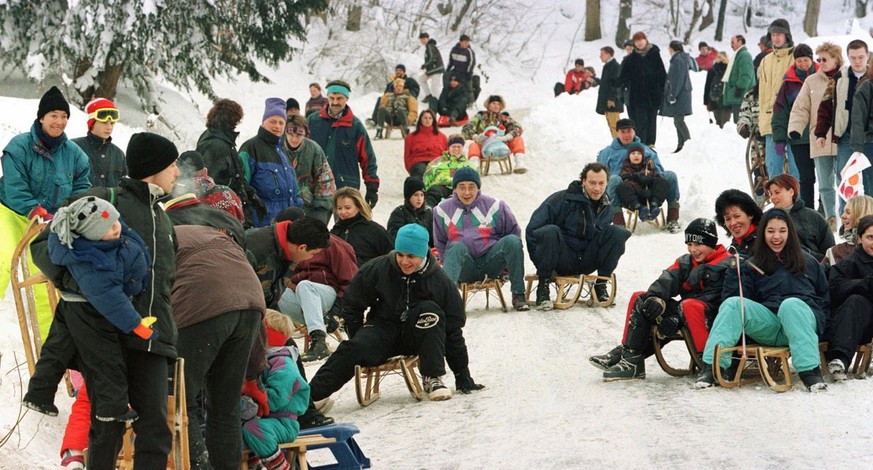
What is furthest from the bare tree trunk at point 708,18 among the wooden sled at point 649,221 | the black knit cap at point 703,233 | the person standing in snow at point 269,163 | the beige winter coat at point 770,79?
the black knit cap at point 703,233

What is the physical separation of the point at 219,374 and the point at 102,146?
3865mm

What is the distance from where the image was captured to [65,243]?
4.99 m

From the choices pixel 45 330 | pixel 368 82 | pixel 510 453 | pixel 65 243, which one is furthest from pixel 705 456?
pixel 368 82

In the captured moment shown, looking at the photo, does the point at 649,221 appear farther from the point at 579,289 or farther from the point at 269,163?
the point at 269,163

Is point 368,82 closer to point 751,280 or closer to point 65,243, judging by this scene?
point 751,280

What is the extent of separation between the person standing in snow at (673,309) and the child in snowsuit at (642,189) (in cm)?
662

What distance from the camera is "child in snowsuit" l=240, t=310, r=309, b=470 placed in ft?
20.0

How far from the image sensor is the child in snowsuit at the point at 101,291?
500 cm

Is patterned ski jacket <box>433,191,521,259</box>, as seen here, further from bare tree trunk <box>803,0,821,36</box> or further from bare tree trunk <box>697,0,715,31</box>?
bare tree trunk <box>697,0,715,31</box>

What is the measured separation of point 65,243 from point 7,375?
291 centimetres

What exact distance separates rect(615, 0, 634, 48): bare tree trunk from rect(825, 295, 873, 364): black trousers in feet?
107

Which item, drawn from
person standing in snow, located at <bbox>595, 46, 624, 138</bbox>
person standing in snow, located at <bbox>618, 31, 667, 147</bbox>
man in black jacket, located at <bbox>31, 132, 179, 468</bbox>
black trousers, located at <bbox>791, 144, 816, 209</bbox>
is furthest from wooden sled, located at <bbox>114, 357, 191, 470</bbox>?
person standing in snow, located at <bbox>595, 46, 624, 138</bbox>

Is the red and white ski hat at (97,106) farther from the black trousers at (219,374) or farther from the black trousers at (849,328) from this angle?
the black trousers at (849,328)

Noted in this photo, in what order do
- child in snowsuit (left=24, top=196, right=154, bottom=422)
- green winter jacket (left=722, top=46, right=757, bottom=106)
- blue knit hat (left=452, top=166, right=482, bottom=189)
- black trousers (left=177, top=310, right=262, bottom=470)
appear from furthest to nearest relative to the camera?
green winter jacket (left=722, top=46, right=757, bottom=106) < blue knit hat (left=452, top=166, right=482, bottom=189) < black trousers (left=177, top=310, right=262, bottom=470) < child in snowsuit (left=24, top=196, right=154, bottom=422)
